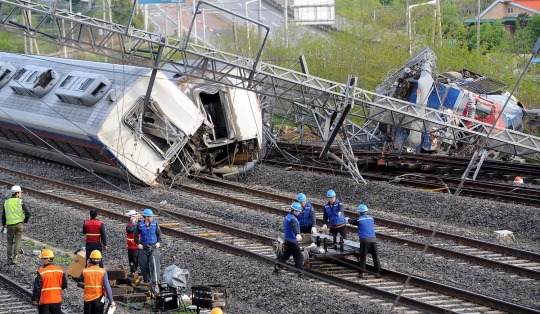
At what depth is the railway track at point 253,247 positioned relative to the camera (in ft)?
41.9

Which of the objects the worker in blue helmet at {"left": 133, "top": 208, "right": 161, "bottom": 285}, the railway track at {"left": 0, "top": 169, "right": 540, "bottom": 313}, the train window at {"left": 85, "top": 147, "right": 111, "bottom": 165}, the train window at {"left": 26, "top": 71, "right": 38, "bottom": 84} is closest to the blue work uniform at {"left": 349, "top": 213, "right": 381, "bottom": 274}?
the railway track at {"left": 0, "top": 169, "right": 540, "bottom": 313}

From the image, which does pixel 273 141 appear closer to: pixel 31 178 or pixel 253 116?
pixel 253 116

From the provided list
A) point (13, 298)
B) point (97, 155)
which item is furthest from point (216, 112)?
point (13, 298)

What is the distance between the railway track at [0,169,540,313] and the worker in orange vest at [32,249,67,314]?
4926 millimetres

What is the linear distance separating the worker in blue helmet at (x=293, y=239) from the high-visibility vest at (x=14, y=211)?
4925 mm

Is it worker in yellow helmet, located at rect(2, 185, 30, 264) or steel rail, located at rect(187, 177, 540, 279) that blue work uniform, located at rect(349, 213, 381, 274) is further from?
worker in yellow helmet, located at rect(2, 185, 30, 264)

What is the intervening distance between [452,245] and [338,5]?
1714 inches

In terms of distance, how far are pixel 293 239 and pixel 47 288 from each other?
192 inches

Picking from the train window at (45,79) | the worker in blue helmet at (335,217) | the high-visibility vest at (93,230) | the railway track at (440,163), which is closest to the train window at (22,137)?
the train window at (45,79)

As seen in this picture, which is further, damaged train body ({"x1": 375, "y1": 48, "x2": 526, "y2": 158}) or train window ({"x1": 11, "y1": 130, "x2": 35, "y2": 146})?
damaged train body ({"x1": 375, "y1": 48, "x2": 526, "y2": 158})

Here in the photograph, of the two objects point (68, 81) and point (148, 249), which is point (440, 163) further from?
point (148, 249)

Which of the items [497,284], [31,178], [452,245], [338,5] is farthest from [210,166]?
[338,5]

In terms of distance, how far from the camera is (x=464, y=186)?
73.0 ft

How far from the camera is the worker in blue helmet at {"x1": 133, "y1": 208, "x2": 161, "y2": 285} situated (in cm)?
1419
